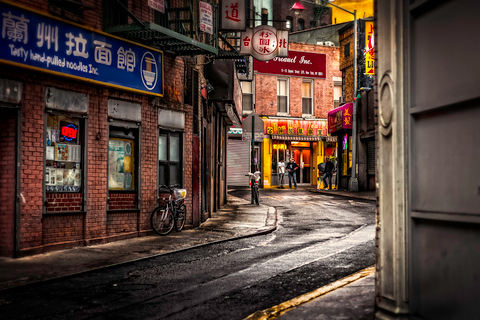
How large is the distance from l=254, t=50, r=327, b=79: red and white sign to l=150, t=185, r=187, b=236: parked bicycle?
24.2 metres

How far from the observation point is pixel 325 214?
17.6 metres

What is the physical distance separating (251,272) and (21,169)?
188 inches

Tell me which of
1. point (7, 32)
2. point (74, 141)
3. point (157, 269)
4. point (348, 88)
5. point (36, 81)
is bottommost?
point (157, 269)

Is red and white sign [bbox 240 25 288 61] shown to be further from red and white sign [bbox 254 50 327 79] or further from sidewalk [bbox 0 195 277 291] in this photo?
red and white sign [bbox 254 50 327 79]

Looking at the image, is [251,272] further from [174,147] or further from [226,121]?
[226,121]

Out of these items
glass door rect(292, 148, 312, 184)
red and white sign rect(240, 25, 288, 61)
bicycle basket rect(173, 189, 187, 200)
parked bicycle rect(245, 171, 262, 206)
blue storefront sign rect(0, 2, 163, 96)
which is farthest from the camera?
glass door rect(292, 148, 312, 184)

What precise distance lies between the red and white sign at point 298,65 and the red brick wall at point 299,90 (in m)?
0.31

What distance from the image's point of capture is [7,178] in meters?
9.77

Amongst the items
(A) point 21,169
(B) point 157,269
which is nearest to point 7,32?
(A) point 21,169

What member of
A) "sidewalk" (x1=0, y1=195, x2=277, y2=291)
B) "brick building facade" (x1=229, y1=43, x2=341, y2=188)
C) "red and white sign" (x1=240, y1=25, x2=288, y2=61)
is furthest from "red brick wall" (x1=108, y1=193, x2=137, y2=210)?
"brick building facade" (x1=229, y1=43, x2=341, y2=188)

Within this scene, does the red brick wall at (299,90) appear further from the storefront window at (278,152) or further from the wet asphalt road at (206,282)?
the wet asphalt road at (206,282)

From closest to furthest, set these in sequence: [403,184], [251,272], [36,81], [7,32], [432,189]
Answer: [432,189], [403,184], [251,272], [7,32], [36,81]

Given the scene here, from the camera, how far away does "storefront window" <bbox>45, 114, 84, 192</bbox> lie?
10602 mm

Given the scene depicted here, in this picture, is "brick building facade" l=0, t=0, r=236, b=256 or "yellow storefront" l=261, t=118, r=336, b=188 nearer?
"brick building facade" l=0, t=0, r=236, b=256
